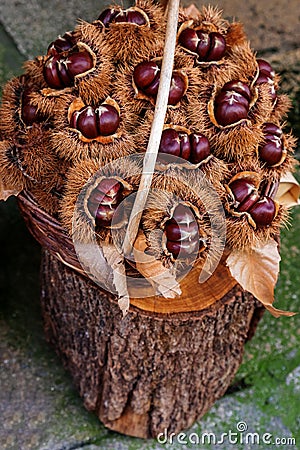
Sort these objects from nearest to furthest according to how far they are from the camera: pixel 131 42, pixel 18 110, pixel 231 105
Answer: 1. pixel 231 105
2. pixel 131 42
3. pixel 18 110

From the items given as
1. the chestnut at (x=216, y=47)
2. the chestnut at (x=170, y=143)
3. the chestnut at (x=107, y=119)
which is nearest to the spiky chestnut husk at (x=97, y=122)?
the chestnut at (x=107, y=119)

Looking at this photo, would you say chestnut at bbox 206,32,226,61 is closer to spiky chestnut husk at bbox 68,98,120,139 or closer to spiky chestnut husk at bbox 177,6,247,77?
spiky chestnut husk at bbox 177,6,247,77

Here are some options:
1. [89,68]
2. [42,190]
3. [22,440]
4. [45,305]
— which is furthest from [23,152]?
[22,440]

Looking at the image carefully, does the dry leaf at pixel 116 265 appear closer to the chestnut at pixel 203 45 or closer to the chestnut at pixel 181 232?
the chestnut at pixel 181 232

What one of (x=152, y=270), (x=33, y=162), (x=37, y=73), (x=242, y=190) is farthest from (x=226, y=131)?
(x=37, y=73)

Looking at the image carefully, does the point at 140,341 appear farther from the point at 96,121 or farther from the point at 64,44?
the point at 64,44

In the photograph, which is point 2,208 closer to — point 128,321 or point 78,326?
point 78,326
